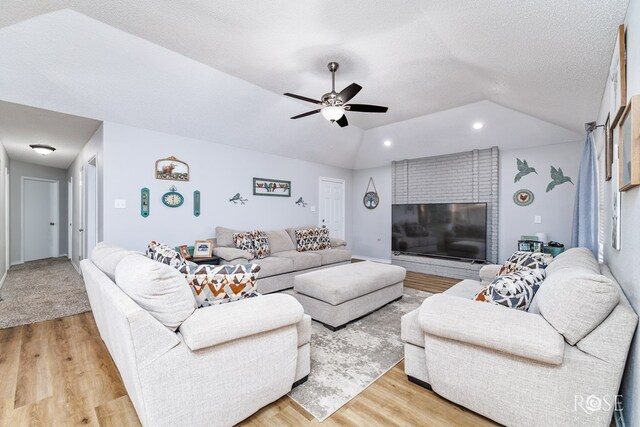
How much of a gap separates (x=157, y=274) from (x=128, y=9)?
7.60 ft

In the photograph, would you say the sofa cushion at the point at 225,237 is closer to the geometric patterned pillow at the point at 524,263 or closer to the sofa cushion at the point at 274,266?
the sofa cushion at the point at 274,266

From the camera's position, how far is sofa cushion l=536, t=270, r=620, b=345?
137cm

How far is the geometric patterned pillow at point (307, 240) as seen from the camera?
5.38 m

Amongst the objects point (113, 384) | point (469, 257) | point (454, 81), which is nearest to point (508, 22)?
point (454, 81)

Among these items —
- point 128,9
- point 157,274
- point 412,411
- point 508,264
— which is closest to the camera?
point 157,274

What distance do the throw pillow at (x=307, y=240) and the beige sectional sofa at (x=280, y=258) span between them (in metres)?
0.12

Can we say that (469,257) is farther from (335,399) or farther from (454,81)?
(335,399)

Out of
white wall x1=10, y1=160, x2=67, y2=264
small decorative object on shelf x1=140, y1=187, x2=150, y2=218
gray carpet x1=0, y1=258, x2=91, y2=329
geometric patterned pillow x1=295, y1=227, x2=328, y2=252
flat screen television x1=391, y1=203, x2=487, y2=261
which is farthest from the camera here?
white wall x1=10, y1=160, x2=67, y2=264

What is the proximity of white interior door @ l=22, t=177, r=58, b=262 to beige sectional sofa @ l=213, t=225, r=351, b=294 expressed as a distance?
218 inches

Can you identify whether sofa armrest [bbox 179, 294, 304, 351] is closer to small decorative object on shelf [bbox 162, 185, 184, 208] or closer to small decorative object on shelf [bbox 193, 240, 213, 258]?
small decorative object on shelf [bbox 193, 240, 213, 258]

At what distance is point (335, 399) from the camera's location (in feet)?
6.05

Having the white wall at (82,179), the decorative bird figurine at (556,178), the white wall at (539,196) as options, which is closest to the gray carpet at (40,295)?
the white wall at (82,179)

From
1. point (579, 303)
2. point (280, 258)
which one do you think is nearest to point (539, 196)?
point (579, 303)

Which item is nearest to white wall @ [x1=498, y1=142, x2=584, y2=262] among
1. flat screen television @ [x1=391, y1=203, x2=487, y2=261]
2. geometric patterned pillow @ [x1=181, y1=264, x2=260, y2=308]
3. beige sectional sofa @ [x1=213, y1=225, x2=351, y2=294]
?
flat screen television @ [x1=391, y1=203, x2=487, y2=261]
